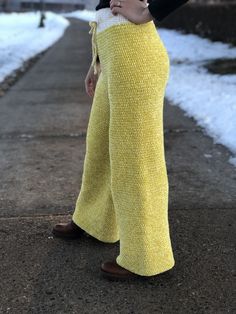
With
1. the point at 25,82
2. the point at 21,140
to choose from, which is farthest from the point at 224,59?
the point at 21,140

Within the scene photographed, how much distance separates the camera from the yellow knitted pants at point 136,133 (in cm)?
261

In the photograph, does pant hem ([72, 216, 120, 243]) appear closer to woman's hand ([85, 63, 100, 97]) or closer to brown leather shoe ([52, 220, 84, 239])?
brown leather shoe ([52, 220, 84, 239])

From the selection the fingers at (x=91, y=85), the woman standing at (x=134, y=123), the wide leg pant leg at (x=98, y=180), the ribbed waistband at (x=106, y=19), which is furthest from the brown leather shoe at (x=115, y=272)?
the ribbed waistband at (x=106, y=19)

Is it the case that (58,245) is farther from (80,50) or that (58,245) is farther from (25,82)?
(80,50)

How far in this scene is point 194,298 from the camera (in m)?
2.70

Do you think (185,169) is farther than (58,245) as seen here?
Yes

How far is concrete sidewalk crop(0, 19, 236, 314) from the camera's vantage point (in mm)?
2701

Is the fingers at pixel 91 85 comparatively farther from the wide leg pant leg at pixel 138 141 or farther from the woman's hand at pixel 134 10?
the woman's hand at pixel 134 10

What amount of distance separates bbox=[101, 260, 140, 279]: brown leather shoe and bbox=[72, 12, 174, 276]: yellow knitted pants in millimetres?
37

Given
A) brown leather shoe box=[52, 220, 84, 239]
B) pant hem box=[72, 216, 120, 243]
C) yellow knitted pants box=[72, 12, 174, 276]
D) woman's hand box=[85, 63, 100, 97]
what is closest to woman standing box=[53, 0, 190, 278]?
yellow knitted pants box=[72, 12, 174, 276]

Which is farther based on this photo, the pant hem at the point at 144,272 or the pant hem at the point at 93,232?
the pant hem at the point at 93,232

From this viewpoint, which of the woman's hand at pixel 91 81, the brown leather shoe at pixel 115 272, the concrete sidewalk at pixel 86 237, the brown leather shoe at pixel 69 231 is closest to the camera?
the concrete sidewalk at pixel 86 237

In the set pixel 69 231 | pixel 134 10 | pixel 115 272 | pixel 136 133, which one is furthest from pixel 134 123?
pixel 69 231

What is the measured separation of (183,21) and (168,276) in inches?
726
